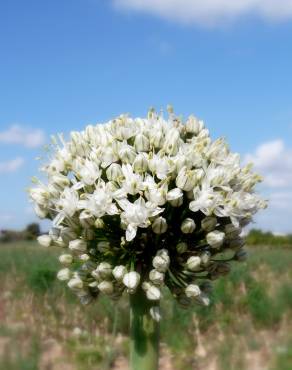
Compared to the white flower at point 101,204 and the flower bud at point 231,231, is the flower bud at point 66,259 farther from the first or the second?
the flower bud at point 231,231

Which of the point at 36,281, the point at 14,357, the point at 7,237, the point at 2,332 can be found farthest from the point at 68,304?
the point at 7,237

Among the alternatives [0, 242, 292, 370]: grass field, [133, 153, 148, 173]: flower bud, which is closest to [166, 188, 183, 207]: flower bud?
[133, 153, 148, 173]: flower bud

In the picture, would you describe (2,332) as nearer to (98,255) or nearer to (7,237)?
(98,255)

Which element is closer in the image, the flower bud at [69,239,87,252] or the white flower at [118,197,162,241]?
the white flower at [118,197,162,241]

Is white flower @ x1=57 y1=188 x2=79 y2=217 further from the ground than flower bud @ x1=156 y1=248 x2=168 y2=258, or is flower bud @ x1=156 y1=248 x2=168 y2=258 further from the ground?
white flower @ x1=57 y1=188 x2=79 y2=217

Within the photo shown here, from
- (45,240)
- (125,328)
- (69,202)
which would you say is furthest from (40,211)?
(125,328)

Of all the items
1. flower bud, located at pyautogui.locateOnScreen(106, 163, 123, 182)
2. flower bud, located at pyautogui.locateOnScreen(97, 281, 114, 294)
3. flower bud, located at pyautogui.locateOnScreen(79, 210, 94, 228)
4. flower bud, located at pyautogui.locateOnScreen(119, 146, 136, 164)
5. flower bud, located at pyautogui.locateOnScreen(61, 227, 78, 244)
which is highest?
flower bud, located at pyautogui.locateOnScreen(119, 146, 136, 164)

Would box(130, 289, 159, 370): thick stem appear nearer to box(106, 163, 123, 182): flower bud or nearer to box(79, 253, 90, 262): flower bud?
box(79, 253, 90, 262): flower bud

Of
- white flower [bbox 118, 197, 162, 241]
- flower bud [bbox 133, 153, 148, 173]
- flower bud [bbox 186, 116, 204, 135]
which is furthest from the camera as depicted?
flower bud [bbox 186, 116, 204, 135]

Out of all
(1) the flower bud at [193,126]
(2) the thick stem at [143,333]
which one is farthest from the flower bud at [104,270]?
(1) the flower bud at [193,126]
